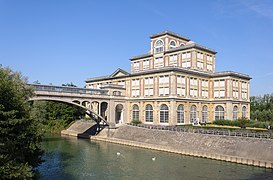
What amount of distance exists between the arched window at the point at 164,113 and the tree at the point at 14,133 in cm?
3755

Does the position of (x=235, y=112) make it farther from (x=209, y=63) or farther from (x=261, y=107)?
(x=261, y=107)

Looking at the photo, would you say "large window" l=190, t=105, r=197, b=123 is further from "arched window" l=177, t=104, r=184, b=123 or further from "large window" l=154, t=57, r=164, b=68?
"large window" l=154, t=57, r=164, b=68

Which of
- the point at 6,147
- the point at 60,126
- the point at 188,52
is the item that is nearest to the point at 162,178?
the point at 6,147

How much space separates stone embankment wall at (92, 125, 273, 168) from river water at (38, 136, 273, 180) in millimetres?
1466

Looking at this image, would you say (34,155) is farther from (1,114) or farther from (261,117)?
(261,117)

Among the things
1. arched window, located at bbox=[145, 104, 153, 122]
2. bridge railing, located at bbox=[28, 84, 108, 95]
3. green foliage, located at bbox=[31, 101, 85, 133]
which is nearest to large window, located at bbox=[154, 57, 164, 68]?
arched window, located at bbox=[145, 104, 153, 122]

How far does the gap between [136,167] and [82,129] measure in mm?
37004

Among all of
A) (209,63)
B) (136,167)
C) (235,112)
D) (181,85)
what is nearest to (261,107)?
(235,112)

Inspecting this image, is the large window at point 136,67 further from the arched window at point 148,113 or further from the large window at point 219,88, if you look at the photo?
the large window at point 219,88

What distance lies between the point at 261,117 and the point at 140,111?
34046mm

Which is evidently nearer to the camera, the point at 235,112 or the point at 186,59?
the point at 235,112

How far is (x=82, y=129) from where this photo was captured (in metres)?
66.6

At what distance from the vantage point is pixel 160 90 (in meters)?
58.7

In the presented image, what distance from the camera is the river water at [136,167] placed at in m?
28.2
